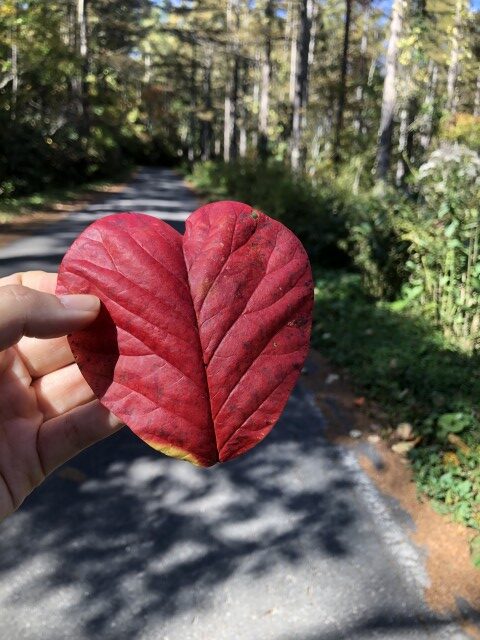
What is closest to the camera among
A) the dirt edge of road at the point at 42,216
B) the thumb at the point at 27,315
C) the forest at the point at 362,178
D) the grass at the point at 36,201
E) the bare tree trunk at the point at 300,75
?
the thumb at the point at 27,315

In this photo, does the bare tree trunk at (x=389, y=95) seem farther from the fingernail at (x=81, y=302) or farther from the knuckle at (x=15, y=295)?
→ the fingernail at (x=81, y=302)

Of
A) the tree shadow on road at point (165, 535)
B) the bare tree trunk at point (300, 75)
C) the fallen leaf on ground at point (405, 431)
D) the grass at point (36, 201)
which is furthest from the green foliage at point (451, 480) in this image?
the grass at point (36, 201)

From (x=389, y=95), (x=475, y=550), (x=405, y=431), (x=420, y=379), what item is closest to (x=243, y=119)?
(x=389, y=95)

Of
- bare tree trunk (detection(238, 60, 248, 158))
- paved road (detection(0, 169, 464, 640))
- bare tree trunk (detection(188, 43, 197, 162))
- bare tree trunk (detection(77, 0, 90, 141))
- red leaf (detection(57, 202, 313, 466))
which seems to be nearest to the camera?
red leaf (detection(57, 202, 313, 466))

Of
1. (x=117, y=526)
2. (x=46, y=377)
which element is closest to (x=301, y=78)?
(x=117, y=526)

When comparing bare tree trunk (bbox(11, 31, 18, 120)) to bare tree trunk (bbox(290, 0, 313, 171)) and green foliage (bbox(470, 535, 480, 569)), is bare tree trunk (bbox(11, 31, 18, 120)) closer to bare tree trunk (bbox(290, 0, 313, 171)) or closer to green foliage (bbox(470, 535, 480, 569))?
bare tree trunk (bbox(290, 0, 313, 171))

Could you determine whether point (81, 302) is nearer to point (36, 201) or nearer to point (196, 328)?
point (196, 328)

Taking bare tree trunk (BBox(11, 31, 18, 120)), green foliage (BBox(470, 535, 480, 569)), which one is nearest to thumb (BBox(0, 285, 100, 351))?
green foliage (BBox(470, 535, 480, 569))
